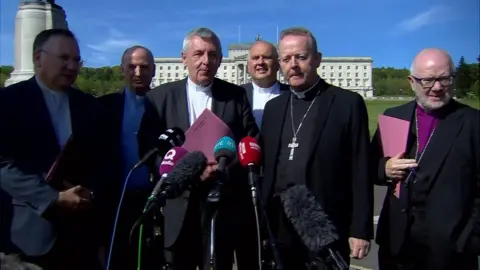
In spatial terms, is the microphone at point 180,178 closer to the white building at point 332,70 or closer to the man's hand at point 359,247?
the man's hand at point 359,247

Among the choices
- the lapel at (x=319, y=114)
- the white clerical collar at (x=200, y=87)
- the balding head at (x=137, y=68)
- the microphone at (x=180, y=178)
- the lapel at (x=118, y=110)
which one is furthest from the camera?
the balding head at (x=137, y=68)

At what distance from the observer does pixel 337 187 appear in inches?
148

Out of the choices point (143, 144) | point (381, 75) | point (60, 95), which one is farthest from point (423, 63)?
point (381, 75)

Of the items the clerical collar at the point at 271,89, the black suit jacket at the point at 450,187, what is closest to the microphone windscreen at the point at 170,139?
the black suit jacket at the point at 450,187

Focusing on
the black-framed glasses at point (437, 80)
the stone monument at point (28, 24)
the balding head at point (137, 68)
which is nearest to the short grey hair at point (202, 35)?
the balding head at point (137, 68)

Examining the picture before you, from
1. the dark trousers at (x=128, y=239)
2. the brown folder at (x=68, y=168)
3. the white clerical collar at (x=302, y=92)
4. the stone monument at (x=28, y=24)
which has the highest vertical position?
the stone monument at (x=28, y=24)

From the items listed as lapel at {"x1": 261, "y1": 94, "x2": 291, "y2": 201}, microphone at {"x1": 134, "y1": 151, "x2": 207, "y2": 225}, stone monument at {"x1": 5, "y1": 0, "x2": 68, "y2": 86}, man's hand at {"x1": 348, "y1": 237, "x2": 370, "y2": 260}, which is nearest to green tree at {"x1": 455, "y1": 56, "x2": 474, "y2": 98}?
lapel at {"x1": 261, "y1": 94, "x2": 291, "y2": 201}

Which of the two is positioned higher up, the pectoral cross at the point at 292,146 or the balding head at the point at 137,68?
the balding head at the point at 137,68

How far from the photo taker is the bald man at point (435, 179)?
143 inches

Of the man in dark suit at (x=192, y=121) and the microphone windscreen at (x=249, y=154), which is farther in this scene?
the man in dark suit at (x=192, y=121)

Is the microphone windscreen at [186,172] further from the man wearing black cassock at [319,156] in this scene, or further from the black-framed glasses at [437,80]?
the black-framed glasses at [437,80]

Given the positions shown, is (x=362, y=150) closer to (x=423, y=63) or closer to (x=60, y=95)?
(x=423, y=63)

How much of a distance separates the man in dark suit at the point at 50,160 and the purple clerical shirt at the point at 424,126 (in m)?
2.40

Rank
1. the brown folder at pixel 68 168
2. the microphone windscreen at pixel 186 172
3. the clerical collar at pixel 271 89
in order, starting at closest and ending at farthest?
1. the microphone windscreen at pixel 186 172
2. the brown folder at pixel 68 168
3. the clerical collar at pixel 271 89
